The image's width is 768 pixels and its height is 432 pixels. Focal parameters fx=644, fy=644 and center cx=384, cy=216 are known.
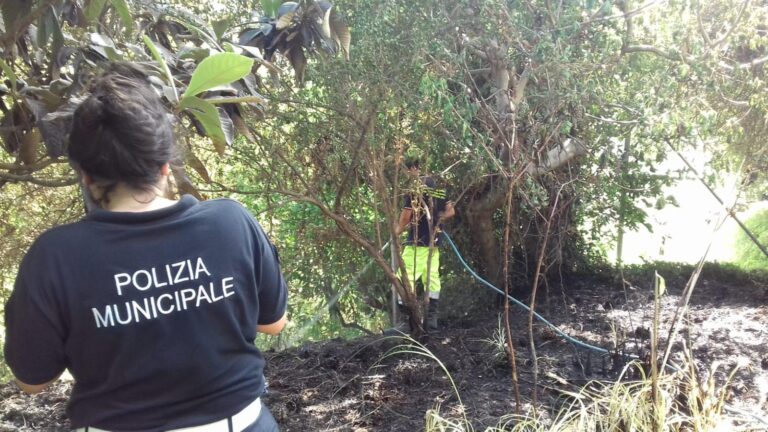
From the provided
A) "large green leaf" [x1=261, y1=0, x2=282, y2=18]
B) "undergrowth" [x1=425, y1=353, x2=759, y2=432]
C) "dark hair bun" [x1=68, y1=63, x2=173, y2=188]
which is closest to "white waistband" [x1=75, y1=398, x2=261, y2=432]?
"dark hair bun" [x1=68, y1=63, x2=173, y2=188]

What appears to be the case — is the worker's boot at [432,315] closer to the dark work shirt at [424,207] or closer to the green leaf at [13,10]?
the dark work shirt at [424,207]

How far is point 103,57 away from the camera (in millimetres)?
2711

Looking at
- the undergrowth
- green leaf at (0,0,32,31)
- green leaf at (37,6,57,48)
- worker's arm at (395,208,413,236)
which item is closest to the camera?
green leaf at (0,0,32,31)

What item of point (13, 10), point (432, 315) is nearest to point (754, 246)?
point (432, 315)

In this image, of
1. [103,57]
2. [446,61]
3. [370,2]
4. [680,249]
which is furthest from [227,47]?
[680,249]

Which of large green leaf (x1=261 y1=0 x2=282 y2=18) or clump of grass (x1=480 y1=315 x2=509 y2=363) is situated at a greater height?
large green leaf (x1=261 y1=0 x2=282 y2=18)

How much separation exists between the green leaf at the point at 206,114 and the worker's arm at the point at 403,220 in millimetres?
2165

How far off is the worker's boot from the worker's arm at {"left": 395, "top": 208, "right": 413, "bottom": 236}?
111 centimetres

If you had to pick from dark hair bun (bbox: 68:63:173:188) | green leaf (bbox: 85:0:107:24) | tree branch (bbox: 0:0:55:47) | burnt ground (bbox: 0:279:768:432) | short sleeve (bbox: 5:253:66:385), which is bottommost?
burnt ground (bbox: 0:279:768:432)

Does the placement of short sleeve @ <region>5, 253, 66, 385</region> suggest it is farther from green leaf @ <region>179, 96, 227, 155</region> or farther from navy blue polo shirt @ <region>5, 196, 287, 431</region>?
green leaf @ <region>179, 96, 227, 155</region>

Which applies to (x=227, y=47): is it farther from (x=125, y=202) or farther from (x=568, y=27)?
(x=568, y=27)

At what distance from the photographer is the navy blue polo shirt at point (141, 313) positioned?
4.85 feet

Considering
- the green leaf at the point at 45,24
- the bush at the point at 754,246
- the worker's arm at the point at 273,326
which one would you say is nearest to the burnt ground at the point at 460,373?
the bush at the point at 754,246

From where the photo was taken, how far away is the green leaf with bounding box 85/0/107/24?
282 centimetres
